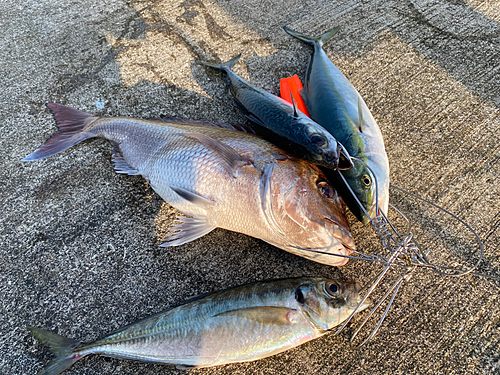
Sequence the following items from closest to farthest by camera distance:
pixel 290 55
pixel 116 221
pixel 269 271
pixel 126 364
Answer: pixel 126 364, pixel 269 271, pixel 116 221, pixel 290 55

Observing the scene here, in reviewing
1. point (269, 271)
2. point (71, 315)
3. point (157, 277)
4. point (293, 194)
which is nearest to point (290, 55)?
point (293, 194)

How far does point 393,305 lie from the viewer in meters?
2.03

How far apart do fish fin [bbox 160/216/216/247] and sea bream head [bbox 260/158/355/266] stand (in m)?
0.44

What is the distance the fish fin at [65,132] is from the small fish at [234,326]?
4.86 feet

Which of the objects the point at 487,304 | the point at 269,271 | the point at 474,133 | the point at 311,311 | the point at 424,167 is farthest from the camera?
the point at 474,133

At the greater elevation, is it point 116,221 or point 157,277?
point 116,221

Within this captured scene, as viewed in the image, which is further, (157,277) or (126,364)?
(157,277)

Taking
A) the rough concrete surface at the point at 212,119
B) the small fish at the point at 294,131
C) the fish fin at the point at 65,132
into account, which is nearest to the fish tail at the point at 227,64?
the rough concrete surface at the point at 212,119

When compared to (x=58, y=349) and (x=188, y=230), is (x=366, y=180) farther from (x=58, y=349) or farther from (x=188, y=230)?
(x=58, y=349)

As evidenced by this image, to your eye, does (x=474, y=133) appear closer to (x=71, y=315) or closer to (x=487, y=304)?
(x=487, y=304)

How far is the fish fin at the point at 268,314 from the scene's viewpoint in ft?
5.65

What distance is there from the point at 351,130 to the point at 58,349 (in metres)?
2.25

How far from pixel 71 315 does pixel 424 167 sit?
8.88 ft

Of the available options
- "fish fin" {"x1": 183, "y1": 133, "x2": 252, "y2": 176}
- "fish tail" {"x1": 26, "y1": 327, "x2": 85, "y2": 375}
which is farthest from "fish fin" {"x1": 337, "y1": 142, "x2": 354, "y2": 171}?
"fish tail" {"x1": 26, "y1": 327, "x2": 85, "y2": 375}
